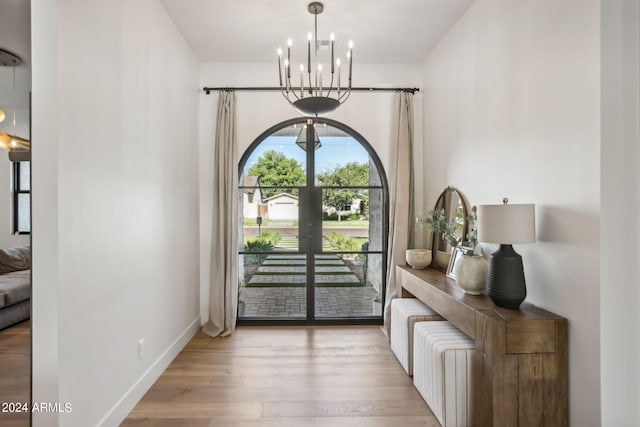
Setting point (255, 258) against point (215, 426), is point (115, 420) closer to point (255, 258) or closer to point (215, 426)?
point (215, 426)

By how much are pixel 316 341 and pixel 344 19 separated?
310 cm

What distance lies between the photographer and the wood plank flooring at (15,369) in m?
1.33

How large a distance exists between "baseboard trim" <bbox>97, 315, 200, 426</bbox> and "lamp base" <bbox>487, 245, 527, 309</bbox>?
7.90 ft

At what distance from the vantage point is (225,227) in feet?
12.1

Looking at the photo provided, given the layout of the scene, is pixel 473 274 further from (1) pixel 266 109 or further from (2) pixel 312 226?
(1) pixel 266 109

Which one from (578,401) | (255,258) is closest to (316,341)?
(255,258)

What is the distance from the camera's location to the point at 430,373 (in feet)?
7.24

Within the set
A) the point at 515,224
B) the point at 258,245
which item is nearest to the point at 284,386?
the point at 258,245

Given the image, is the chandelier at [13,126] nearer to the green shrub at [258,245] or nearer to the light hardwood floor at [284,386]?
the light hardwood floor at [284,386]

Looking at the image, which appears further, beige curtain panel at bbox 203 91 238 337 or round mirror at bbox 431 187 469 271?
beige curtain panel at bbox 203 91 238 337

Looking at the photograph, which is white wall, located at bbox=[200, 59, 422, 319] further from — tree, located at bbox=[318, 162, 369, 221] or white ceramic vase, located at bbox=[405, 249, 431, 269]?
white ceramic vase, located at bbox=[405, 249, 431, 269]

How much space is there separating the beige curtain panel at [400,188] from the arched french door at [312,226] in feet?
0.66

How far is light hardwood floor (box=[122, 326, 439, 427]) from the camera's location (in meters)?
2.18

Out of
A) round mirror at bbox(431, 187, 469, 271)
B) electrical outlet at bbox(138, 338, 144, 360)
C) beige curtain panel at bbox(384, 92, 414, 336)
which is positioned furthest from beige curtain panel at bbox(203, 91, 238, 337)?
round mirror at bbox(431, 187, 469, 271)
